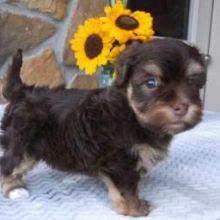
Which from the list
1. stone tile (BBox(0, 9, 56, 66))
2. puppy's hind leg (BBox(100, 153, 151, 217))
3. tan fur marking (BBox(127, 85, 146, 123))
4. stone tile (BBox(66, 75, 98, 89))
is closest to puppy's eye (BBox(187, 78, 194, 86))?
tan fur marking (BBox(127, 85, 146, 123))

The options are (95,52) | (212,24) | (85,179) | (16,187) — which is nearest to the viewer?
(16,187)

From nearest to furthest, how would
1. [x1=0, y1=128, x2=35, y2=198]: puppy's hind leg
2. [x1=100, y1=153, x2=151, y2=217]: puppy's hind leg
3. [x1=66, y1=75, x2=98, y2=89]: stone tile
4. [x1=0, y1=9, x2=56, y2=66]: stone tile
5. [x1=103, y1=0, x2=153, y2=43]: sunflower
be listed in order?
[x1=100, y1=153, x2=151, y2=217]: puppy's hind leg → [x1=0, y1=128, x2=35, y2=198]: puppy's hind leg → [x1=103, y1=0, x2=153, y2=43]: sunflower → [x1=0, y1=9, x2=56, y2=66]: stone tile → [x1=66, y1=75, x2=98, y2=89]: stone tile

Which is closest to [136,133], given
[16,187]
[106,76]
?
[16,187]

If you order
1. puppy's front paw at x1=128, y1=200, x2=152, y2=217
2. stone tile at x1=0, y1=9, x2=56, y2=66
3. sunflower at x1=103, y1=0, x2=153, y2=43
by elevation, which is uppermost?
sunflower at x1=103, y1=0, x2=153, y2=43

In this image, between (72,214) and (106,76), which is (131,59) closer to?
(72,214)

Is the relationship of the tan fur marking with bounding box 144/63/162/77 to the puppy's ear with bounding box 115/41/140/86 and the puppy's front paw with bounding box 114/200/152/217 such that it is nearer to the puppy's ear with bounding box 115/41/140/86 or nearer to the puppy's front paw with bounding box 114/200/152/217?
the puppy's ear with bounding box 115/41/140/86

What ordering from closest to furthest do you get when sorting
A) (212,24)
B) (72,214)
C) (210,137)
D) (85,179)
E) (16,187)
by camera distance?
(72,214) < (16,187) < (85,179) < (210,137) < (212,24)

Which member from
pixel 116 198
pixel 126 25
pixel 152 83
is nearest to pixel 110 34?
pixel 126 25

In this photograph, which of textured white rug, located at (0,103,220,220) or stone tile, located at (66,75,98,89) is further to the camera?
stone tile, located at (66,75,98,89)
